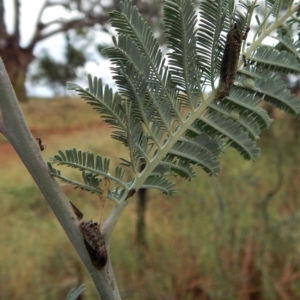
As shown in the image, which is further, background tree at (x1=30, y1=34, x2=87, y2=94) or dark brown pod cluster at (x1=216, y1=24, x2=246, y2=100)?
background tree at (x1=30, y1=34, x2=87, y2=94)

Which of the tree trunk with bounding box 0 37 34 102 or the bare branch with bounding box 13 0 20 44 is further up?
the bare branch with bounding box 13 0 20 44

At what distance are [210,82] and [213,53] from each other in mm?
22


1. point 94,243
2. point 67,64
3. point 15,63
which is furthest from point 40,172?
point 67,64

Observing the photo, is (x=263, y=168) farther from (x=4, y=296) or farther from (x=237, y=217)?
(x=4, y=296)

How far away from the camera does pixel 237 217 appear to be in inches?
78.3

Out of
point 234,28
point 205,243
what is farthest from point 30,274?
point 234,28

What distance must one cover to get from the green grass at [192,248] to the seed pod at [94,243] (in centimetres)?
85

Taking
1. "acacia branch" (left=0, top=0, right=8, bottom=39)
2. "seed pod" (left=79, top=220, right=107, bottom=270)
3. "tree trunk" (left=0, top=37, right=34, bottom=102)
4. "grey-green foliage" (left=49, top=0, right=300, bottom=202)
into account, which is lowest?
"tree trunk" (left=0, top=37, right=34, bottom=102)

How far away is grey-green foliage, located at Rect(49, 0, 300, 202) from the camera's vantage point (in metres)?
0.29

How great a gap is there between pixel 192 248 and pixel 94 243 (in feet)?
5.37

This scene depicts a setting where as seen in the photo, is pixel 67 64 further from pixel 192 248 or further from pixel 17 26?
pixel 192 248

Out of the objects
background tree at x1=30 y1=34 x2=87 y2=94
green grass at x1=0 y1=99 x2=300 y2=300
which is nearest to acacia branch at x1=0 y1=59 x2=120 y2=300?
green grass at x1=0 y1=99 x2=300 y2=300

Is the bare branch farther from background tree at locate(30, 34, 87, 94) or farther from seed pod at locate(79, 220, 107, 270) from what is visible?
seed pod at locate(79, 220, 107, 270)

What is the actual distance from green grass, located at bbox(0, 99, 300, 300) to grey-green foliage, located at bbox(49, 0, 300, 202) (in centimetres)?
81
